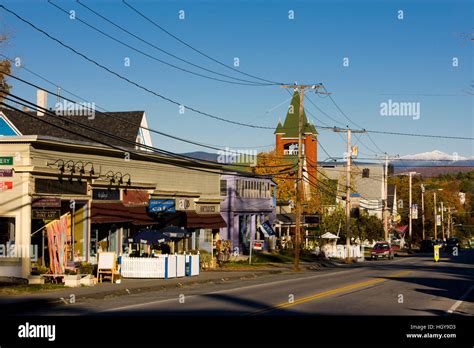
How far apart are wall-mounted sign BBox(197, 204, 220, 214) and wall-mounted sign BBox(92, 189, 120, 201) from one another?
11401 millimetres

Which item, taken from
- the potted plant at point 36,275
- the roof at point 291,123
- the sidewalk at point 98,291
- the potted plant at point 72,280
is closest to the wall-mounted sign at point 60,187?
the potted plant at point 36,275

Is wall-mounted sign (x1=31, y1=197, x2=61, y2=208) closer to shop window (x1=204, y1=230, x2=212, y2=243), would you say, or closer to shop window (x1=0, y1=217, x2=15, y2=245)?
shop window (x1=0, y1=217, x2=15, y2=245)

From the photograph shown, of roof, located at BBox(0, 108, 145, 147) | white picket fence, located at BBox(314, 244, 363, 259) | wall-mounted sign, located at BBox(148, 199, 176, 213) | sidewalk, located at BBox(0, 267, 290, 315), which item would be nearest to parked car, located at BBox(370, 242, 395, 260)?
white picket fence, located at BBox(314, 244, 363, 259)

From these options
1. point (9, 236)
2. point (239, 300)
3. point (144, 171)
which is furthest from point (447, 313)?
point (144, 171)

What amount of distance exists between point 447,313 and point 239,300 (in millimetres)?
6540

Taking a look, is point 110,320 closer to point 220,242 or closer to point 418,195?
point 220,242

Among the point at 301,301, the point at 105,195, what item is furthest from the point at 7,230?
the point at 301,301

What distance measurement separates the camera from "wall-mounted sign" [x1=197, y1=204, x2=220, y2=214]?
51781 mm

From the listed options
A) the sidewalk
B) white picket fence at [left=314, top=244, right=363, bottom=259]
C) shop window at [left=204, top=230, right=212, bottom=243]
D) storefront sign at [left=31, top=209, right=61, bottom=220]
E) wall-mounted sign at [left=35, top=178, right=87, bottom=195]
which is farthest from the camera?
white picket fence at [left=314, top=244, right=363, bottom=259]

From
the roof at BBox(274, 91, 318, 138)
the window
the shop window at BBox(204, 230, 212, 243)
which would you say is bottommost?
the shop window at BBox(204, 230, 212, 243)

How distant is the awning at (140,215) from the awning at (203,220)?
17.7 feet

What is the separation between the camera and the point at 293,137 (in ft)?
375

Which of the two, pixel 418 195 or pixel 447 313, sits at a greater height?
pixel 418 195

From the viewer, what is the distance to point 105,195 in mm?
39719
